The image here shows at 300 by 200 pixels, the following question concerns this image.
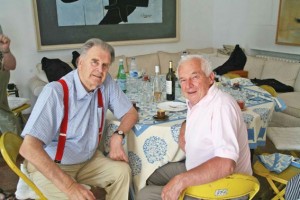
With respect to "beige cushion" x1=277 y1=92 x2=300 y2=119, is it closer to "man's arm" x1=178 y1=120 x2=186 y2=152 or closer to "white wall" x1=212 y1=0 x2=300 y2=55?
"white wall" x1=212 y1=0 x2=300 y2=55

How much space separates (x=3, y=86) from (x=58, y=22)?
5.53 feet

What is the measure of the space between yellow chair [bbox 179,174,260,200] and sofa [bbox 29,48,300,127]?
1.98m

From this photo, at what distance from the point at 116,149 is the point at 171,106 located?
48cm

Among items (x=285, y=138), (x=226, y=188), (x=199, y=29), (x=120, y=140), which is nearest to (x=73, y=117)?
(x=120, y=140)

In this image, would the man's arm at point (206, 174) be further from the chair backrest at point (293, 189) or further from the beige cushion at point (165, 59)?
the beige cushion at point (165, 59)

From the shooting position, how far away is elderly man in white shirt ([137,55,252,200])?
1170mm

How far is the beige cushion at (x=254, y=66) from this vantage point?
3840 mm

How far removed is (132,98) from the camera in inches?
83.4

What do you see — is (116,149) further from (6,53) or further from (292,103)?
(292,103)

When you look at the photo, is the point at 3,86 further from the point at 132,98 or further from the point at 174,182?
the point at 174,182

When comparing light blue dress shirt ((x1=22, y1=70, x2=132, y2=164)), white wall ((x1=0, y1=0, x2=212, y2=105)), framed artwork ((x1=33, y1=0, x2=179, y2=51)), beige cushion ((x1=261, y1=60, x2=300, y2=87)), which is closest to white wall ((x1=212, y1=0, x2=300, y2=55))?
beige cushion ((x1=261, y1=60, x2=300, y2=87))

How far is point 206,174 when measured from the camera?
1.17m

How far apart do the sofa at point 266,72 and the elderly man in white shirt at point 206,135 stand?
5.43 feet

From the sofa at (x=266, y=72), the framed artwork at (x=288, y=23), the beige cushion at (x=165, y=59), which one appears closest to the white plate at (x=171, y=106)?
the sofa at (x=266, y=72)
